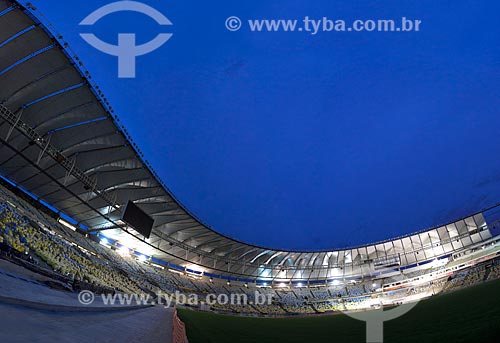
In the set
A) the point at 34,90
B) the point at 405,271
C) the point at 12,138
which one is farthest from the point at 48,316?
the point at 405,271

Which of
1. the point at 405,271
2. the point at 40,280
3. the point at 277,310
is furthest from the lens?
the point at 405,271

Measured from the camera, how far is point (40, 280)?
1261cm

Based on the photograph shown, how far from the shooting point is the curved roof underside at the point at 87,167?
60.5ft

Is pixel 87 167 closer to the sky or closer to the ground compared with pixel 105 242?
closer to the sky

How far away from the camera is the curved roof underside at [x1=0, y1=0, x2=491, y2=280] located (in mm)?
18438

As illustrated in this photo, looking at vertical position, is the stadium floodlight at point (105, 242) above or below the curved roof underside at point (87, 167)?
below

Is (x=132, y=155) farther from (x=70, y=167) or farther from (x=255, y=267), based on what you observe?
(x=255, y=267)

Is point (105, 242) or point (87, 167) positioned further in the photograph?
point (105, 242)

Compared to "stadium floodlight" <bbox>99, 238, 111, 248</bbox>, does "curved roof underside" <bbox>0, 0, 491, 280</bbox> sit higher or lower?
higher

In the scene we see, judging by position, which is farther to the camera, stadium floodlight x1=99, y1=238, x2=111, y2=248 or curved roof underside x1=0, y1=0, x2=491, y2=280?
stadium floodlight x1=99, y1=238, x2=111, y2=248

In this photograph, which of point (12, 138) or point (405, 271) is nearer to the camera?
point (12, 138)

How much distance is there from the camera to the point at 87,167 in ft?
88.2

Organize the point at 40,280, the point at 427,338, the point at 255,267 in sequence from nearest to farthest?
the point at 427,338, the point at 40,280, the point at 255,267

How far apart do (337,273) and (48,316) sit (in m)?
53.7
